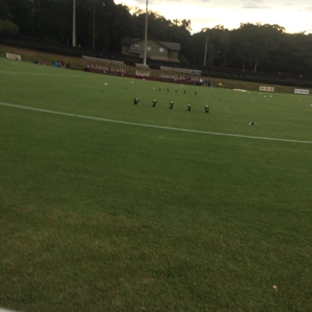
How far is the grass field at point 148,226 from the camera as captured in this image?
2234 millimetres

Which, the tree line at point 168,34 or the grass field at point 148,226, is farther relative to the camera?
the tree line at point 168,34

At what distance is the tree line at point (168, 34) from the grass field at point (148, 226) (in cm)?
7335

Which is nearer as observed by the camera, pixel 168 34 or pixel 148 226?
pixel 148 226

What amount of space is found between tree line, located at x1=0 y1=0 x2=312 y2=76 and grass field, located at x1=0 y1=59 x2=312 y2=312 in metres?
73.4

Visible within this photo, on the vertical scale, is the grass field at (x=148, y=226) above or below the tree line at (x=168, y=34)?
below

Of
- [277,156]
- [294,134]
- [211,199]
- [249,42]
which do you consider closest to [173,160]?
[211,199]

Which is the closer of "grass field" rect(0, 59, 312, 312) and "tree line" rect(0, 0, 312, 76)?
"grass field" rect(0, 59, 312, 312)

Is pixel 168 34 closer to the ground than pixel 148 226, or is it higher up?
higher up

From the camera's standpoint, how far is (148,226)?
3105 millimetres

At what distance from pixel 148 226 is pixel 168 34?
362 feet

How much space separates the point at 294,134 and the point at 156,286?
8.06 metres

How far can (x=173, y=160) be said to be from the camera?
5363mm

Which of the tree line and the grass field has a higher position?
the tree line

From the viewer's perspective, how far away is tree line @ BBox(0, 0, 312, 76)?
80750 millimetres
